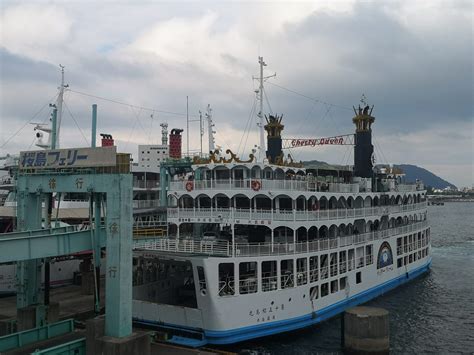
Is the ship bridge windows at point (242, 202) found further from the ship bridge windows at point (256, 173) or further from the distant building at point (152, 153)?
the distant building at point (152, 153)

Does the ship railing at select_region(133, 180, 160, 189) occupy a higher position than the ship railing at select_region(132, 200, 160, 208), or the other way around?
the ship railing at select_region(133, 180, 160, 189)

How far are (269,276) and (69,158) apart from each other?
13572 mm

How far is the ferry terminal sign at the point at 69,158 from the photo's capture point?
69.7 ft

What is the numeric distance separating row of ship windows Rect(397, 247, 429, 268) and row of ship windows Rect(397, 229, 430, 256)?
526 millimetres

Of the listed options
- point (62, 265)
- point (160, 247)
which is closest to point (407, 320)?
point (160, 247)

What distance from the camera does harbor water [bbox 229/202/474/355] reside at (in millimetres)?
27000

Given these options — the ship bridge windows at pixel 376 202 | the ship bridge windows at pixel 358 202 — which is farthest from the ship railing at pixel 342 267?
the ship bridge windows at pixel 376 202

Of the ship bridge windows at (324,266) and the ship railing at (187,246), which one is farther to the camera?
the ship bridge windows at (324,266)

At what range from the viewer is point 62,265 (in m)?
40.3

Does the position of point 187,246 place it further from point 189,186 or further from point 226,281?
point 189,186

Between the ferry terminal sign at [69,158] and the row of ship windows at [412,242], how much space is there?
30634 millimetres

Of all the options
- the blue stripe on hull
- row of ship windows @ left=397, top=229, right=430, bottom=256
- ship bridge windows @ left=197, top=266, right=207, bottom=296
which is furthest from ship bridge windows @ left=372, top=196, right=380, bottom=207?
ship bridge windows @ left=197, top=266, right=207, bottom=296

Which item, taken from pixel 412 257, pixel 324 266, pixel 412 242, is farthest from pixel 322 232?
pixel 412 257

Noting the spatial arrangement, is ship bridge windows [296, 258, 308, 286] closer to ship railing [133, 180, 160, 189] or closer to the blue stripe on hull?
the blue stripe on hull
